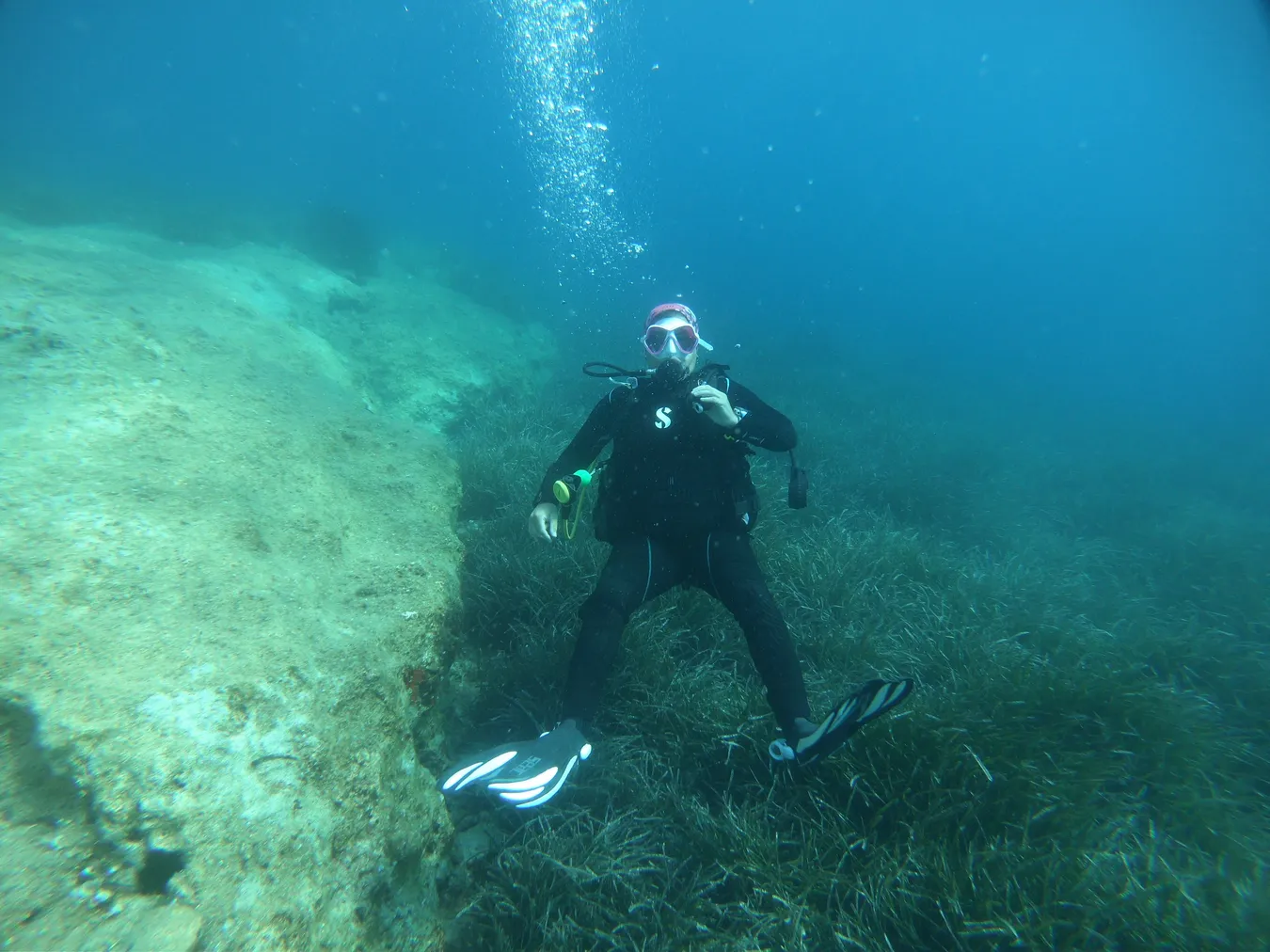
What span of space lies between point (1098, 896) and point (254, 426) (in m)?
6.55

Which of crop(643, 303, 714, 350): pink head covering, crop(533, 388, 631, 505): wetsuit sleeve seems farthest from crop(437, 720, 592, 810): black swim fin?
crop(643, 303, 714, 350): pink head covering

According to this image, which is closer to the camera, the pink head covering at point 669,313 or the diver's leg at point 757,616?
the diver's leg at point 757,616

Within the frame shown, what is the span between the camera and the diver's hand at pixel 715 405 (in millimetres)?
3484

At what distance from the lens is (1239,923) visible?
2594 millimetres

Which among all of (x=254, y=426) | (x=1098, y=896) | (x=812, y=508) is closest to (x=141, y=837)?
(x=254, y=426)

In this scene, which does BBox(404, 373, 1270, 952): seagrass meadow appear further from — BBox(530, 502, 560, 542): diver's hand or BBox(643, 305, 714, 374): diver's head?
BBox(643, 305, 714, 374): diver's head

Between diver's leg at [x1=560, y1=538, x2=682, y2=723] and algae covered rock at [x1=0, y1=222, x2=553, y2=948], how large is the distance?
1.04m

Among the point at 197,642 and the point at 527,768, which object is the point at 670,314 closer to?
the point at 527,768

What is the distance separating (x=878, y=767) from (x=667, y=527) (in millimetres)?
1902

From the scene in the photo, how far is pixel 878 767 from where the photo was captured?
2990mm

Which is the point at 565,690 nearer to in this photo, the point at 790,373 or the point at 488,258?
the point at 790,373

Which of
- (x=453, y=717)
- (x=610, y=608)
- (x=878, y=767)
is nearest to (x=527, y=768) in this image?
(x=610, y=608)

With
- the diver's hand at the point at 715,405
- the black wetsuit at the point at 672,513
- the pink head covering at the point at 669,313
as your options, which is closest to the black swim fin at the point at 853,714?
the black wetsuit at the point at 672,513

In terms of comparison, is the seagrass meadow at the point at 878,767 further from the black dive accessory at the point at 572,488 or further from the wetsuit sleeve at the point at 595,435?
the wetsuit sleeve at the point at 595,435
